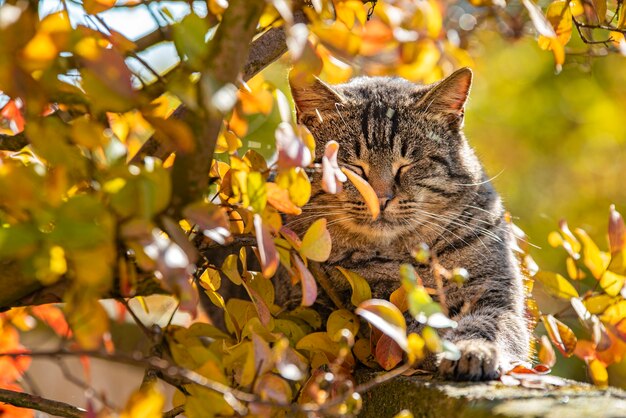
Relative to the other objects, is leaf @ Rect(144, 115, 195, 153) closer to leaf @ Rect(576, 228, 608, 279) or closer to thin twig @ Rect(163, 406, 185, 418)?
thin twig @ Rect(163, 406, 185, 418)

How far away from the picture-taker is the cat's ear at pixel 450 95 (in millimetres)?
2100

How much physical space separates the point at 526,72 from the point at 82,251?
5042mm

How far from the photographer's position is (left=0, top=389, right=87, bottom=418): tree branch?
4.45 feet

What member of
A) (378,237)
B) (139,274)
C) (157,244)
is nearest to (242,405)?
(139,274)

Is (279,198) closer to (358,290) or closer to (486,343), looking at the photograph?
(358,290)

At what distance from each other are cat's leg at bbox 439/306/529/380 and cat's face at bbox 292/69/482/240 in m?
Result: 0.32

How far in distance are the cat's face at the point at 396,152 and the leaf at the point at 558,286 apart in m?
0.37

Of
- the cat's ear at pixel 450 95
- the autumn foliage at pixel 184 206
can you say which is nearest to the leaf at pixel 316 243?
the autumn foliage at pixel 184 206

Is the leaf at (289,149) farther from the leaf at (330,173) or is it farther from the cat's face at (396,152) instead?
the cat's face at (396,152)

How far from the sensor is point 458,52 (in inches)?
100

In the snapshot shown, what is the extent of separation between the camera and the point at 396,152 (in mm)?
2104

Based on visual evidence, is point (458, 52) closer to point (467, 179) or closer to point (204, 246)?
point (467, 179)

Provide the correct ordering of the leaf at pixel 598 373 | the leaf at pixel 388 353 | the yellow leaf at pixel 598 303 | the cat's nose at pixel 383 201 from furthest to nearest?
the cat's nose at pixel 383 201, the yellow leaf at pixel 598 303, the leaf at pixel 598 373, the leaf at pixel 388 353

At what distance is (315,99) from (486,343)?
83 centimetres
